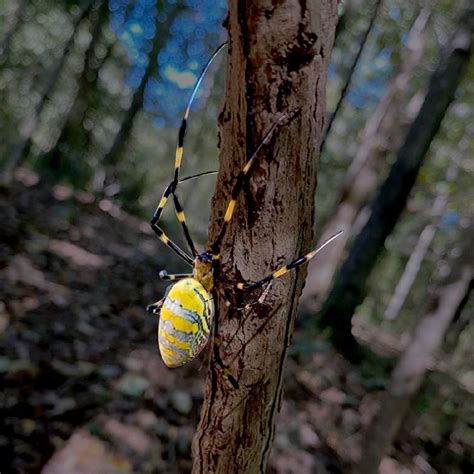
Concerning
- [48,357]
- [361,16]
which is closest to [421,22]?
[361,16]

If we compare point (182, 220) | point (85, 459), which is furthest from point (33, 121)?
point (182, 220)

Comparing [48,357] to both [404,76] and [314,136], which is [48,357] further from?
[404,76]

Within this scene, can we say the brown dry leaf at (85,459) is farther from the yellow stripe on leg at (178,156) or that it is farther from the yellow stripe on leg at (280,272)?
the yellow stripe on leg at (280,272)

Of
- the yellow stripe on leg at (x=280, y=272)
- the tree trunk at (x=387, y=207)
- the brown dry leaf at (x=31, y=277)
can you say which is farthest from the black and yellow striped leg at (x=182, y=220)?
the tree trunk at (x=387, y=207)

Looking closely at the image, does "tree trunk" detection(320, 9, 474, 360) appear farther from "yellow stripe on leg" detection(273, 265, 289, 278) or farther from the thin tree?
the thin tree

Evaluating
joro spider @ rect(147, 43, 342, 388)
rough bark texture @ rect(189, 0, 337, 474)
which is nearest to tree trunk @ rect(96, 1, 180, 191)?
joro spider @ rect(147, 43, 342, 388)

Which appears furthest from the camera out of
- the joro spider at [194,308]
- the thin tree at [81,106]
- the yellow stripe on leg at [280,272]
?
the thin tree at [81,106]
